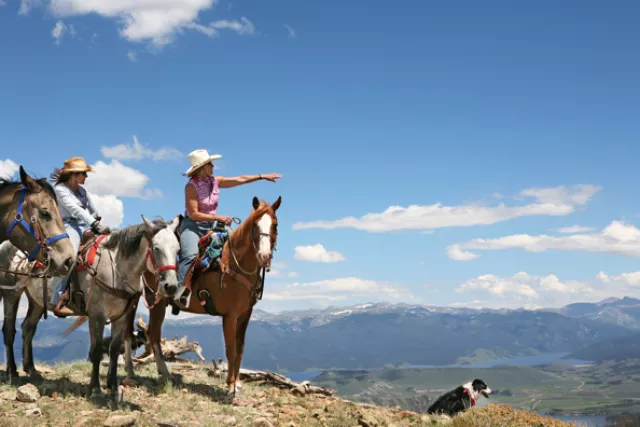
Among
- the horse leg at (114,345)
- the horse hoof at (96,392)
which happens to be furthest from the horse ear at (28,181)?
the horse hoof at (96,392)

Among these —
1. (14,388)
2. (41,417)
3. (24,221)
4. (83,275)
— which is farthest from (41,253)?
(14,388)

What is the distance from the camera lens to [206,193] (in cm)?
1266

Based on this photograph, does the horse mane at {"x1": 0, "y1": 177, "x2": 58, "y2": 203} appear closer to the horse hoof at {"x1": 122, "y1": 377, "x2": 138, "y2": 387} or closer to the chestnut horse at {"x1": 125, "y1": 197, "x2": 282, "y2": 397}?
A: the chestnut horse at {"x1": 125, "y1": 197, "x2": 282, "y2": 397}

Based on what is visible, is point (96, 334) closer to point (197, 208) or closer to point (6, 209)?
point (6, 209)

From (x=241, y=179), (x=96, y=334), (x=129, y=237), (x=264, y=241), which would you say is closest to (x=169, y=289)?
(x=129, y=237)

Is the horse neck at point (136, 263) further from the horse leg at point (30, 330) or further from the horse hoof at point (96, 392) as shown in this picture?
the horse leg at point (30, 330)

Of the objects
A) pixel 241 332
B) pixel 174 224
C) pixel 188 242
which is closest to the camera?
pixel 174 224

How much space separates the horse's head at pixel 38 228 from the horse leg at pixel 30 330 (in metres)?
3.98

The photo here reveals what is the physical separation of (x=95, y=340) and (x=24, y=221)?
3.01m

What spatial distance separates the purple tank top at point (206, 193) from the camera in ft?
41.3

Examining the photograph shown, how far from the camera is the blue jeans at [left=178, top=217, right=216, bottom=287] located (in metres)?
12.3

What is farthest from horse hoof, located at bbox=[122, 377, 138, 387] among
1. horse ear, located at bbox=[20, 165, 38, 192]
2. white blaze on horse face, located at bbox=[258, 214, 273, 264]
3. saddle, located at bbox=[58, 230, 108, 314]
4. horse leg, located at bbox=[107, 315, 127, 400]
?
horse ear, located at bbox=[20, 165, 38, 192]

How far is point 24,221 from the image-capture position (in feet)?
29.0

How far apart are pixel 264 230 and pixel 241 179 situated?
2.59 m
